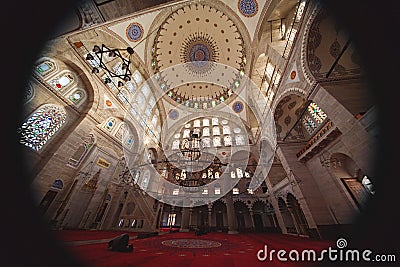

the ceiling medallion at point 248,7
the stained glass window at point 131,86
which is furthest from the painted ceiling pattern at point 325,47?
the stained glass window at point 131,86

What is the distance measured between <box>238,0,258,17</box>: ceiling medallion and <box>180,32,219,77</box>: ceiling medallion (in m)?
4.03

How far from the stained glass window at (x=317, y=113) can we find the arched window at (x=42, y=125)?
14287 millimetres

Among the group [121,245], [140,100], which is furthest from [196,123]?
[121,245]

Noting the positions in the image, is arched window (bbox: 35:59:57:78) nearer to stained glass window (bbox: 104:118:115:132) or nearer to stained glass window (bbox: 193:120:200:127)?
stained glass window (bbox: 104:118:115:132)

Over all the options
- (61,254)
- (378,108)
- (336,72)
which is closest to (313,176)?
(336,72)

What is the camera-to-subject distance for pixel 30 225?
3.85ft

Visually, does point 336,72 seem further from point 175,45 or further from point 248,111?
point 175,45

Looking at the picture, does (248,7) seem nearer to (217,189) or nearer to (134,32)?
(134,32)

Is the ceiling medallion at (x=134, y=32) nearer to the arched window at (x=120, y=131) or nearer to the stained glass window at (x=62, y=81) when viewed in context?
the stained glass window at (x=62, y=81)

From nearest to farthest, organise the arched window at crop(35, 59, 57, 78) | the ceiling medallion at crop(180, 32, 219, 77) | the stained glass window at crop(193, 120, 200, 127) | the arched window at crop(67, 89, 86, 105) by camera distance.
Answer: the arched window at crop(35, 59, 57, 78), the arched window at crop(67, 89, 86, 105), the ceiling medallion at crop(180, 32, 219, 77), the stained glass window at crop(193, 120, 200, 127)

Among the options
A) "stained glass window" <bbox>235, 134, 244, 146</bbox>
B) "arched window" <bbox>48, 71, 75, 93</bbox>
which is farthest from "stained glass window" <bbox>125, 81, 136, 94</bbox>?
"stained glass window" <bbox>235, 134, 244, 146</bbox>

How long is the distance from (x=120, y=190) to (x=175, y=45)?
14.8 meters

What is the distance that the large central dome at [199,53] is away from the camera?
13.1m

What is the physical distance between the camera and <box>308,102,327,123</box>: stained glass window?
739 cm
